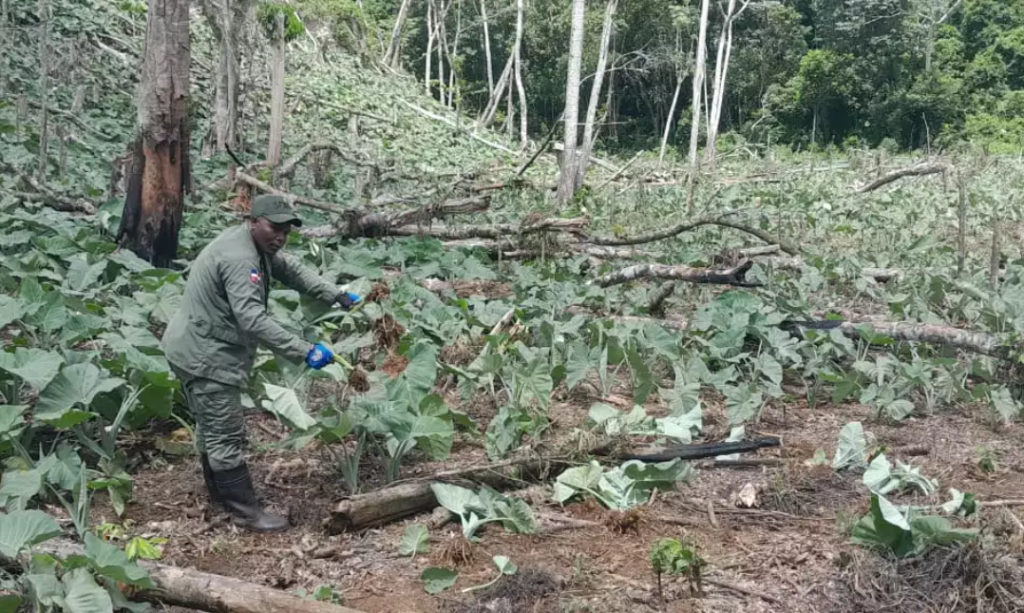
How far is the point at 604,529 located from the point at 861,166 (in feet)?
57.3

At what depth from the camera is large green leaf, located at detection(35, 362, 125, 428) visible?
149 inches

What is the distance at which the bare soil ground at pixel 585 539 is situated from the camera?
3.30m

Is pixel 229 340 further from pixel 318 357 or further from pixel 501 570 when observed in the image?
pixel 501 570

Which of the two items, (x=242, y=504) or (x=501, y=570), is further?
(x=242, y=504)

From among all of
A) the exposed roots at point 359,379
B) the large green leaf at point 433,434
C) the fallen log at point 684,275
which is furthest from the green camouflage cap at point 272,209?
the fallen log at point 684,275

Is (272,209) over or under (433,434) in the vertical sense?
over

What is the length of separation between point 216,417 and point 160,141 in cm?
447

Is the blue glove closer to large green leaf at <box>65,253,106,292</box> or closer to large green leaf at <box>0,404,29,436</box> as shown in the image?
large green leaf at <box>0,404,29,436</box>

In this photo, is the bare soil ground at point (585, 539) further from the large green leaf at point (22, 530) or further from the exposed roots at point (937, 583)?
the large green leaf at point (22, 530)

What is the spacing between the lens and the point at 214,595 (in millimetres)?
3014

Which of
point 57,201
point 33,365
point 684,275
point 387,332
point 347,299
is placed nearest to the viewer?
point 33,365

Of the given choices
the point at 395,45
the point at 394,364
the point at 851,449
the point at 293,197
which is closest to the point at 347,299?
the point at 394,364

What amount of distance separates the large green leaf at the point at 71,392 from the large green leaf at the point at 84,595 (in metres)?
1.09

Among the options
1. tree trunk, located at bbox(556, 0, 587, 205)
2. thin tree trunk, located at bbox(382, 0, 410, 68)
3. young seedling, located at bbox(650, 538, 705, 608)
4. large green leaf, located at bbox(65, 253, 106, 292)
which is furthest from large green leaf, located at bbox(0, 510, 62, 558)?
thin tree trunk, located at bbox(382, 0, 410, 68)
